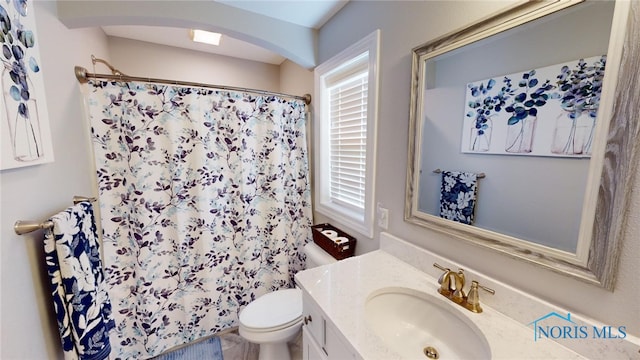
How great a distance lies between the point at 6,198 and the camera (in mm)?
707

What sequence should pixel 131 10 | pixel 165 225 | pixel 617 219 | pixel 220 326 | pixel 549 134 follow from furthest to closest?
pixel 220 326 < pixel 165 225 < pixel 131 10 < pixel 549 134 < pixel 617 219

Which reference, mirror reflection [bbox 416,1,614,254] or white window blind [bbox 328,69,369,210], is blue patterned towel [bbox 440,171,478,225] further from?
white window blind [bbox 328,69,369,210]

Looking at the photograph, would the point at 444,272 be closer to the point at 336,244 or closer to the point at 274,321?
the point at 336,244

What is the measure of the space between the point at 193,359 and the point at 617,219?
2.22 metres

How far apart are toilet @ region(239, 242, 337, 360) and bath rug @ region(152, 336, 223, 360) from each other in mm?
454

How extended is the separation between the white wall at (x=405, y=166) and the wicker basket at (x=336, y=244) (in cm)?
6

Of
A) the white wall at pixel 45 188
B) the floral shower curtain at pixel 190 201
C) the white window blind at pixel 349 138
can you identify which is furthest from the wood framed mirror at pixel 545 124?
the white wall at pixel 45 188

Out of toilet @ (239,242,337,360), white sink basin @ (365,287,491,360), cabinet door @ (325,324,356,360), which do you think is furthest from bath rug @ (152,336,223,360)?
white sink basin @ (365,287,491,360)

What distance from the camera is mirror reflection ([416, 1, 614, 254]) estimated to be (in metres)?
0.63

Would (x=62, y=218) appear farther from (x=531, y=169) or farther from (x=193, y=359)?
(x=531, y=169)

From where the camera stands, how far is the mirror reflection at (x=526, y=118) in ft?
2.07

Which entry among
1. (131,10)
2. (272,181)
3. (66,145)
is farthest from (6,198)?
(272,181)

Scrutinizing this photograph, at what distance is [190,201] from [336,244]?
39.9 inches

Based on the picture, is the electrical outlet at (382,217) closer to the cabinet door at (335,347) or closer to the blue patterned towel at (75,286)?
the cabinet door at (335,347)
